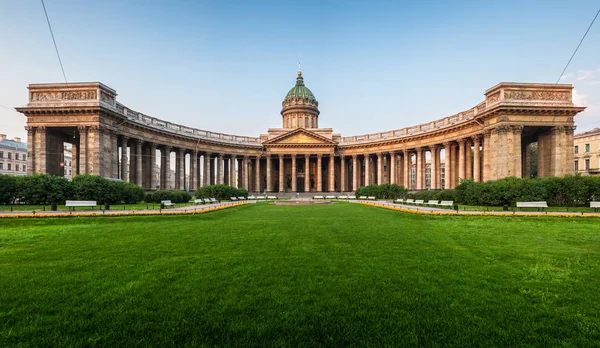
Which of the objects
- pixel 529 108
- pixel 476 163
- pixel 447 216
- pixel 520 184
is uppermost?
pixel 529 108

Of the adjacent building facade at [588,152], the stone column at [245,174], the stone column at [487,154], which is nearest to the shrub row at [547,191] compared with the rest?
the stone column at [487,154]

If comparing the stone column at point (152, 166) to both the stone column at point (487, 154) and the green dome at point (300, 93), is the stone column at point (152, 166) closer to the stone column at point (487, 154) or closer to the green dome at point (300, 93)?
the green dome at point (300, 93)

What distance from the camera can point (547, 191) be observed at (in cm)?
2402

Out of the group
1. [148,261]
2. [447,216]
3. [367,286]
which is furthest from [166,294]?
[447,216]

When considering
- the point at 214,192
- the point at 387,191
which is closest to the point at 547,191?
the point at 387,191

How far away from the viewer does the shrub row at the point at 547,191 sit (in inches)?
906

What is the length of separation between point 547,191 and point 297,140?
43386 mm

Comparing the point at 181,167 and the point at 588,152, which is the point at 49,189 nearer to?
the point at 181,167

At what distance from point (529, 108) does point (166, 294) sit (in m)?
42.4

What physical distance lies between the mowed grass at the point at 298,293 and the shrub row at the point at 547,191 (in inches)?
654

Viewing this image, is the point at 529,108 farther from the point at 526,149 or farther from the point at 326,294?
the point at 326,294

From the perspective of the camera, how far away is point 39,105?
113 ft

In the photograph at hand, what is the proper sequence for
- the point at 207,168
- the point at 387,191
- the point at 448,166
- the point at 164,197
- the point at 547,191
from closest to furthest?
1. the point at 547,191
2. the point at 164,197
3. the point at 387,191
4. the point at 448,166
5. the point at 207,168

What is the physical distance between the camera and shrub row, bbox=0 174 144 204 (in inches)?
915
